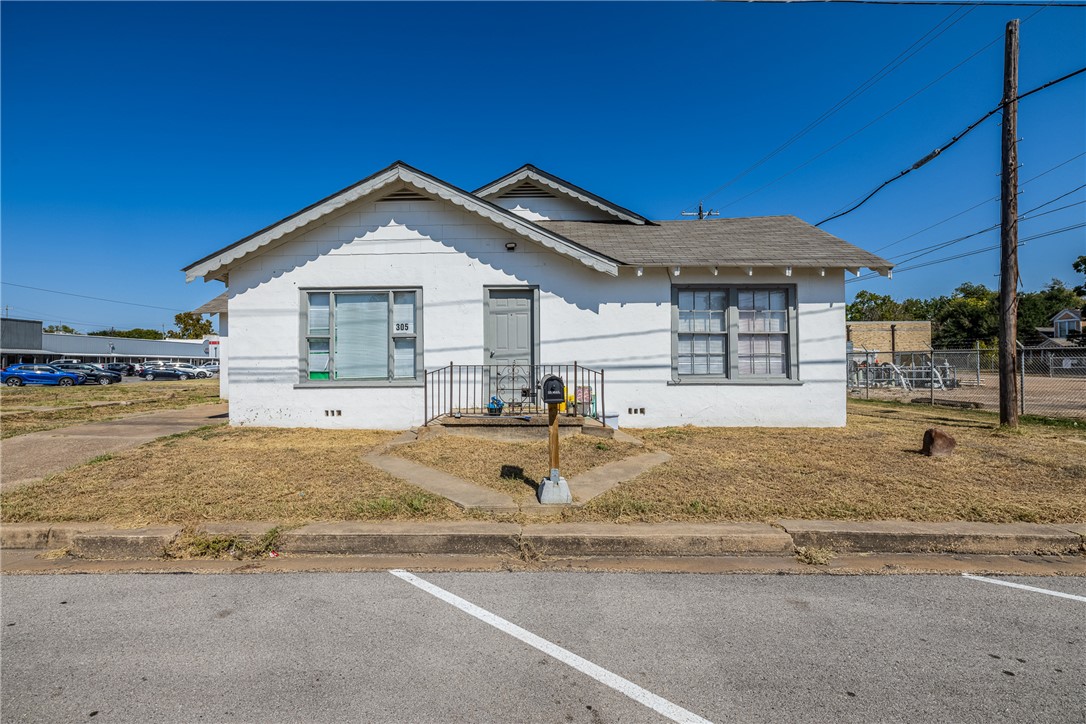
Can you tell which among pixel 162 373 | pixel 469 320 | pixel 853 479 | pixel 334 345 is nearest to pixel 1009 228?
pixel 853 479

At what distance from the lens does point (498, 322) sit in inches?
406

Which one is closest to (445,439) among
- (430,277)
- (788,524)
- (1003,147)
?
(430,277)

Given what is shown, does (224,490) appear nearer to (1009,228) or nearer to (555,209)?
(555,209)

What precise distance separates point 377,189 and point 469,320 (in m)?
3.00

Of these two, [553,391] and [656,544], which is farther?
[553,391]

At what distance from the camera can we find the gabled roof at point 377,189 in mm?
9625

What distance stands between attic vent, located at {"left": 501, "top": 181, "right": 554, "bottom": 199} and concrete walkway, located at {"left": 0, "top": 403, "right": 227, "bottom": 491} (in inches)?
345

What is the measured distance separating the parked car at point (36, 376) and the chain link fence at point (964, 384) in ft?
153

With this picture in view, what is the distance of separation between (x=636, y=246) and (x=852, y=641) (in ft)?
29.7

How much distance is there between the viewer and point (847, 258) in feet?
32.9

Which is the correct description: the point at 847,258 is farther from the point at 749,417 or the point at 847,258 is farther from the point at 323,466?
the point at 323,466

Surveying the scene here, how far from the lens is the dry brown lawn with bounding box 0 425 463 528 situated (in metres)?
4.96

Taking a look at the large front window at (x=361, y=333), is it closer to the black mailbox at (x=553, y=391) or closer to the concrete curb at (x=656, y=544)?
the black mailbox at (x=553, y=391)

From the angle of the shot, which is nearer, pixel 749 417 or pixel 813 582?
pixel 813 582
